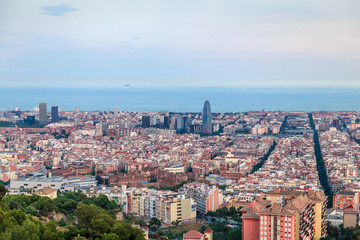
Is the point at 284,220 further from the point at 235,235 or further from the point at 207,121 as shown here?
the point at 207,121

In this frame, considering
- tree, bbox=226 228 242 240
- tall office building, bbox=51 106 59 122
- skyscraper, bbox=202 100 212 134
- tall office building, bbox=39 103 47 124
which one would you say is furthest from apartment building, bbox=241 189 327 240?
tall office building, bbox=51 106 59 122

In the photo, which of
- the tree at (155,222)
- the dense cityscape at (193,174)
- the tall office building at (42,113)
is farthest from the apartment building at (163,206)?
the tall office building at (42,113)

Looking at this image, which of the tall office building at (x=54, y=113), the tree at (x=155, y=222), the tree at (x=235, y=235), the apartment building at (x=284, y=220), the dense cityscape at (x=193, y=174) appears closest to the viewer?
the apartment building at (x=284, y=220)

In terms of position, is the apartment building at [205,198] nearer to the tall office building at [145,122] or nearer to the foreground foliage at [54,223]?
the foreground foliage at [54,223]

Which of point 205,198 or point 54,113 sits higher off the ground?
point 54,113

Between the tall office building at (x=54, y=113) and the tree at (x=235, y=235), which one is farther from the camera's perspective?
the tall office building at (x=54, y=113)

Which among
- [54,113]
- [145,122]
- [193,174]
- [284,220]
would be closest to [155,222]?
[284,220]

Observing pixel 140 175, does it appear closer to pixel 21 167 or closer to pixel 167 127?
pixel 21 167

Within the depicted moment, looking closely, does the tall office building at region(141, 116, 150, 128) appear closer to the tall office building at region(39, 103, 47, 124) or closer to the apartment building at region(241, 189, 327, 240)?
the tall office building at region(39, 103, 47, 124)

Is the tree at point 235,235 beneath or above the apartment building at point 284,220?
beneath
